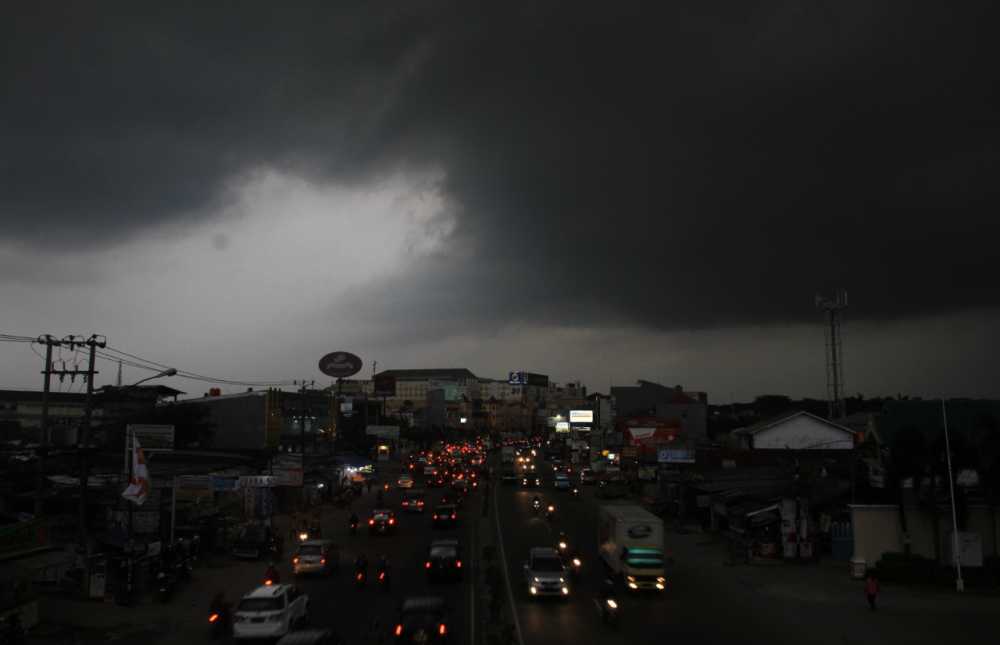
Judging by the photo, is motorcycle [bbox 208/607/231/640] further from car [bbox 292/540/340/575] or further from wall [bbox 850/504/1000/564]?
wall [bbox 850/504/1000/564]

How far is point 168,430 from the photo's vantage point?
52062 mm

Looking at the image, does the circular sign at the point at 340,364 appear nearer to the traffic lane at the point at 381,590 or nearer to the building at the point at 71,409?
the building at the point at 71,409

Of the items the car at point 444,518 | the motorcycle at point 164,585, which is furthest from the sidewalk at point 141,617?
the car at point 444,518

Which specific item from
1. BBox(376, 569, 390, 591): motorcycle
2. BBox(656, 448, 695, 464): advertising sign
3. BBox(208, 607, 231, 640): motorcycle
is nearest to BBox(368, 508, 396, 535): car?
BBox(376, 569, 390, 591): motorcycle

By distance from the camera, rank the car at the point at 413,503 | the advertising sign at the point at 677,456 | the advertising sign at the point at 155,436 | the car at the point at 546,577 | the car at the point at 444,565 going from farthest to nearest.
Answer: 1. the advertising sign at the point at 677,456
2. the car at the point at 413,503
3. the advertising sign at the point at 155,436
4. the car at the point at 444,565
5. the car at the point at 546,577

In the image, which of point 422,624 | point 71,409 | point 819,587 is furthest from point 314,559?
point 71,409

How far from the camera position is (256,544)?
1485 inches

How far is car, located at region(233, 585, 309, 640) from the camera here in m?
21.0

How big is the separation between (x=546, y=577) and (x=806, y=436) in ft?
203

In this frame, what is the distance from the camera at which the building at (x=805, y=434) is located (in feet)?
261

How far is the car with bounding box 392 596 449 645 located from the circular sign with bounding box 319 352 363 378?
62.7 m

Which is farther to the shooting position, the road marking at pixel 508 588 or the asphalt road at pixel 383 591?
the asphalt road at pixel 383 591

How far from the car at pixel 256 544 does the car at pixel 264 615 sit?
1696 centimetres

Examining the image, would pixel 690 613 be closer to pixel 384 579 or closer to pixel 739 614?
pixel 739 614
